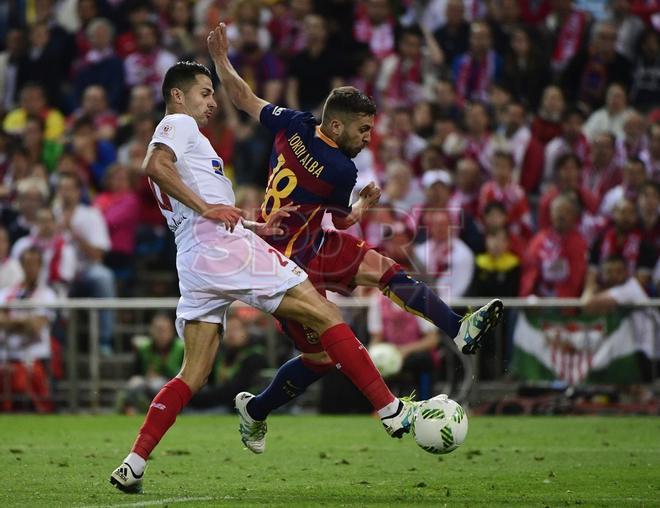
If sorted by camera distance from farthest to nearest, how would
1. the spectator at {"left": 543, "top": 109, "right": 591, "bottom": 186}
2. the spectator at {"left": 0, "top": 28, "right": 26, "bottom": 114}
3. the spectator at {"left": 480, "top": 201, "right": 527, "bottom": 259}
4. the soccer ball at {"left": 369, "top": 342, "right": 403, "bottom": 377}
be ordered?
the spectator at {"left": 0, "top": 28, "right": 26, "bottom": 114}, the spectator at {"left": 543, "top": 109, "right": 591, "bottom": 186}, the spectator at {"left": 480, "top": 201, "right": 527, "bottom": 259}, the soccer ball at {"left": 369, "top": 342, "right": 403, "bottom": 377}

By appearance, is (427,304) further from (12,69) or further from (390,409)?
(12,69)

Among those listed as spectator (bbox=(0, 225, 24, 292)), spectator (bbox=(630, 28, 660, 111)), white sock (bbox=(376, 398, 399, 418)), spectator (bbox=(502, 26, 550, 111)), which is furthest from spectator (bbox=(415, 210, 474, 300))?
white sock (bbox=(376, 398, 399, 418))

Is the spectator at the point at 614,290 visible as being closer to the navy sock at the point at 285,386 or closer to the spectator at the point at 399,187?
the spectator at the point at 399,187

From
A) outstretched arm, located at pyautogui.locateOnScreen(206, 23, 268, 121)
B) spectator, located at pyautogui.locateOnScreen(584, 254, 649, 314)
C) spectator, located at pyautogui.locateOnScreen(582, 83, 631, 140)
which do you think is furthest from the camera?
spectator, located at pyautogui.locateOnScreen(582, 83, 631, 140)

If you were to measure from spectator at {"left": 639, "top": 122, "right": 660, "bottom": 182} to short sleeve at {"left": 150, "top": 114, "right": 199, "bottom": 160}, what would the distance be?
9.29m

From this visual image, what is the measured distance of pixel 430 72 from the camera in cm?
1900

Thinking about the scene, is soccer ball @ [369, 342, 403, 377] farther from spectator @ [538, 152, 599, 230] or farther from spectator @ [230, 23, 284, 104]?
spectator @ [230, 23, 284, 104]

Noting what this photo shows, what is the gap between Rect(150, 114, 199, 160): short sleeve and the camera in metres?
8.02

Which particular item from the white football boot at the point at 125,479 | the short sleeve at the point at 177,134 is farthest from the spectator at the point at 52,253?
the white football boot at the point at 125,479

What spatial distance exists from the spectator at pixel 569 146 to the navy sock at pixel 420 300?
27.5 ft

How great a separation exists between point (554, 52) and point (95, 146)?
22.2 feet

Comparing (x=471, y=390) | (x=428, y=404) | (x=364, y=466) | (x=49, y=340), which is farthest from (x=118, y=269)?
(x=428, y=404)

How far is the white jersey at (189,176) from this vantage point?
8102 millimetres

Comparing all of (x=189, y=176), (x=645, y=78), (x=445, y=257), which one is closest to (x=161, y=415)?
(x=189, y=176)
